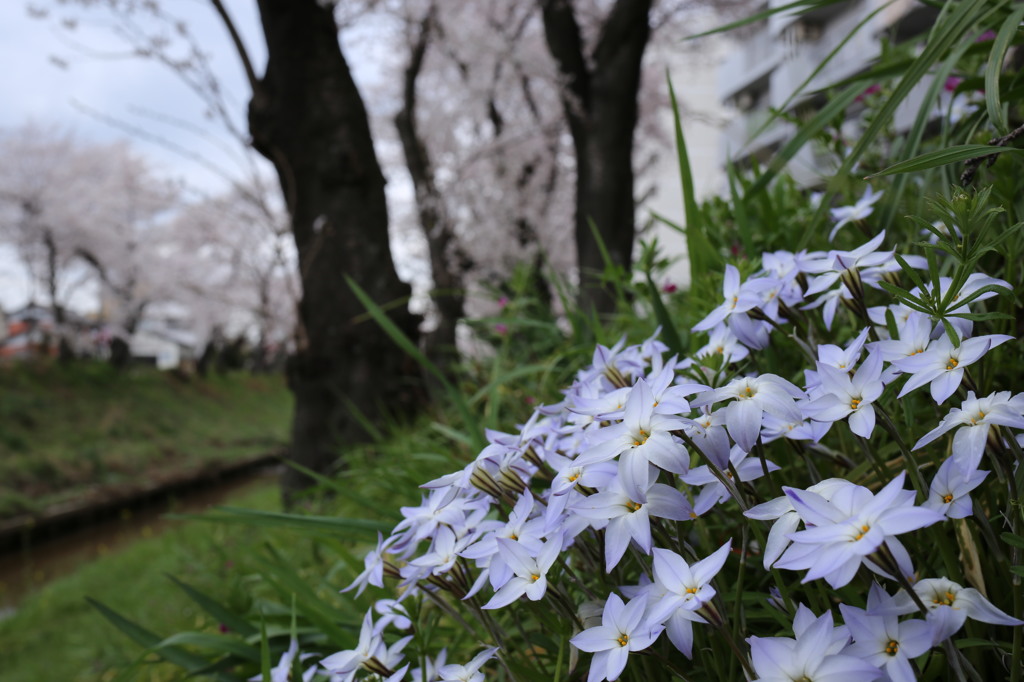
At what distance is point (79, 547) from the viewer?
35.7 ft

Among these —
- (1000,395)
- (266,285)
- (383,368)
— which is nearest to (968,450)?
(1000,395)

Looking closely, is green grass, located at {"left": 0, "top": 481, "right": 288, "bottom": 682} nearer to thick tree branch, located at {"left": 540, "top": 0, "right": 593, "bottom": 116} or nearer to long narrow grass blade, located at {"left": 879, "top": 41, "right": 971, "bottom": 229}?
long narrow grass blade, located at {"left": 879, "top": 41, "right": 971, "bottom": 229}

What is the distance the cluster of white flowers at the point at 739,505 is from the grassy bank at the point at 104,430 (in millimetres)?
12685

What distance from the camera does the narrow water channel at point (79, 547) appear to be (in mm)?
9102

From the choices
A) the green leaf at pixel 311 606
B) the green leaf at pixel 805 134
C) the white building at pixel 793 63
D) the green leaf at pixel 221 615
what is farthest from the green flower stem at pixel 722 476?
the white building at pixel 793 63

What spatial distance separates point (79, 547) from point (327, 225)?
28.9 ft

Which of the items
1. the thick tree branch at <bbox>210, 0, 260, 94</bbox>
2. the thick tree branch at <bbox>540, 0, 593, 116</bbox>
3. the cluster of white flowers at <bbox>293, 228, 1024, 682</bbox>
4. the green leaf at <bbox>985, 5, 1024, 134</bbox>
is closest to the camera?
the cluster of white flowers at <bbox>293, 228, 1024, 682</bbox>

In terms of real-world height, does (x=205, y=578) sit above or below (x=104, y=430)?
above

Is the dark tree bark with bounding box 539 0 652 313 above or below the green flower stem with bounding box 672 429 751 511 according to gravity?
above

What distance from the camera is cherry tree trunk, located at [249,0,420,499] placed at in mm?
4902

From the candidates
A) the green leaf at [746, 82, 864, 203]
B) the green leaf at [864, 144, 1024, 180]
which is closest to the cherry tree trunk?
the green leaf at [746, 82, 864, 203]

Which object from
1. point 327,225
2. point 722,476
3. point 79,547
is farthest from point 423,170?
point 722,476

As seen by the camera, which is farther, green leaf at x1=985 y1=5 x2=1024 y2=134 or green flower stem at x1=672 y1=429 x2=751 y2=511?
green leaf at x1=985 y1=5 x2=1024 y2=134

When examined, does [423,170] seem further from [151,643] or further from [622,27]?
[151,643]
